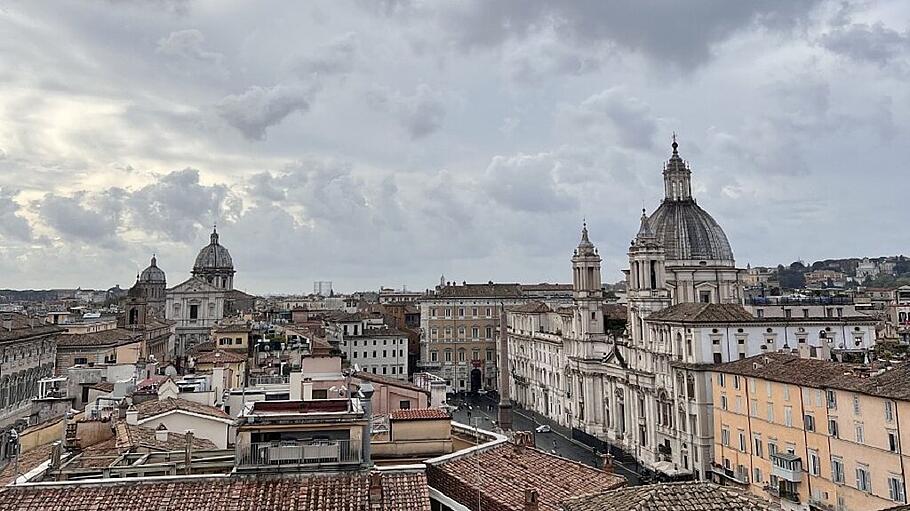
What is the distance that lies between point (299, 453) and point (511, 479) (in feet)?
15.7

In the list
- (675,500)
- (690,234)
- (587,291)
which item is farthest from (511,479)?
(690,234)

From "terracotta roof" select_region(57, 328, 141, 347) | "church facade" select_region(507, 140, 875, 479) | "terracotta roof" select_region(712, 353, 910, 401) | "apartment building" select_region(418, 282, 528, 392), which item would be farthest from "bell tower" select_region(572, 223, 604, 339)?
"terracotta roof" select_region(57, 328, 141, 347)

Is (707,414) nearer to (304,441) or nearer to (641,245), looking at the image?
(641,245)

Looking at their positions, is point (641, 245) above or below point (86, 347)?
above

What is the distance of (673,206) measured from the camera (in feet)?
248

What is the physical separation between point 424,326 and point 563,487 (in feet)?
266

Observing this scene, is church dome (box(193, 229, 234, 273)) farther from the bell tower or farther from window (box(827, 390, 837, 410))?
window (box(827, 390, 837, 410))

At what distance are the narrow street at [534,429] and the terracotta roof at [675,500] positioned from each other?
3827 centimetres

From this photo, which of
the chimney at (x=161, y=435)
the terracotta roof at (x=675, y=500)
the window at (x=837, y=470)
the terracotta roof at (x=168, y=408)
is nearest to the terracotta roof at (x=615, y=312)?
the window at (x=837, y=470)

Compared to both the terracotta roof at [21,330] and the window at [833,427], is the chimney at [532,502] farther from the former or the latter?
the terracotta roof at [21,330]

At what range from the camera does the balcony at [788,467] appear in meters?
36.1

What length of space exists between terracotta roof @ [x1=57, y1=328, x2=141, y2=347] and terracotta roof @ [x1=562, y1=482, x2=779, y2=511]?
58.5 m

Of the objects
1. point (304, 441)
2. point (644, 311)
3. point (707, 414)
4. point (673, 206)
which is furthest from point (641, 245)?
point (304, 441)

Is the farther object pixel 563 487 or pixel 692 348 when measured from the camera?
pixel 692 348
